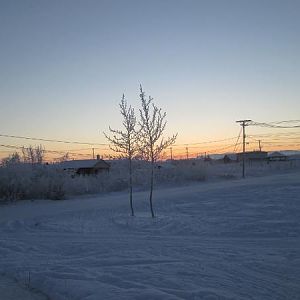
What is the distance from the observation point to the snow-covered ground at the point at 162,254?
7.66 metres

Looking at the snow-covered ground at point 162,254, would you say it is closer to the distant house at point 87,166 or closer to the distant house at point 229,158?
the distant house at point 87,166

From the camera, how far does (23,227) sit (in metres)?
18.4

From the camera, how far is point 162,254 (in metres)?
10.9

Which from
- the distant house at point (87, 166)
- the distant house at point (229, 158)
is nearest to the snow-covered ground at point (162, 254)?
the distant house at point (87, 166)

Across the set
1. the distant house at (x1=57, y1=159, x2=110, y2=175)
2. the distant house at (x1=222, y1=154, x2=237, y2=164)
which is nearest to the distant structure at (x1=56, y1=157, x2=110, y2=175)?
Answer: the distant house at (x1=57, y1=159, x2=110, y2=175)

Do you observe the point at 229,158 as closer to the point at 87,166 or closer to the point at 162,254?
the point at 87,166

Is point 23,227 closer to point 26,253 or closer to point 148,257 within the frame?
point 26,253

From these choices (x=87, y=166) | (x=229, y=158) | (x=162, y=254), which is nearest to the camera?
(x=162, y=254)

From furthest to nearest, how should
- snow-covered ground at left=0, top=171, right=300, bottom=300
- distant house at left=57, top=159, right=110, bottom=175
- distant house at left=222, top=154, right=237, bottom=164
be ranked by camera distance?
distant house at left=222, top=154, right=237, bottom=164
distant house at left=57, top=159, right=110, bottom=175
snow-covered ground at left=0, top=171, right=300, bottom=300

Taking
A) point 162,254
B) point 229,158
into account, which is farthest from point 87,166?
point 229,158

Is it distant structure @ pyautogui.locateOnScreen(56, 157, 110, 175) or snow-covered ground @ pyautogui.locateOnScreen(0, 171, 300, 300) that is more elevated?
distant structure @ pyautogui.locateOnScreen(56, 157, 110, 175)

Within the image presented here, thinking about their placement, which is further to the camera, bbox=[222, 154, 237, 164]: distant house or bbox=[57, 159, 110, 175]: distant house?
bbox=[222, 154, 237, 164]: distant house

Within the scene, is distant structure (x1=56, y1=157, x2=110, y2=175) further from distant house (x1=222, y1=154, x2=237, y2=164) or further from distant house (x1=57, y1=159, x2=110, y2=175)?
distant house (x1=222, y1=154, x2=237, y2=164)

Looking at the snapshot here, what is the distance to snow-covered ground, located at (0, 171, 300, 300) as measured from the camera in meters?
7.66
